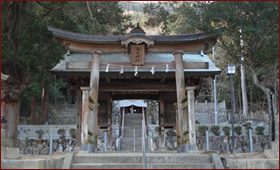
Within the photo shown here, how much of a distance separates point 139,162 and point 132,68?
14.1 ft

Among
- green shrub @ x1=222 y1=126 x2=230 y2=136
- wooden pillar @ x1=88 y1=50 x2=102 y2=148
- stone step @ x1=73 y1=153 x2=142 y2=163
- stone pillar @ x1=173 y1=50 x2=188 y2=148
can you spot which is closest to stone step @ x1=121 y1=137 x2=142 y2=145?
green shrub @ x1=222 y1=126 x2=230 y2=136

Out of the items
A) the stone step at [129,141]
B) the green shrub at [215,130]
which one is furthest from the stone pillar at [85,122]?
the green shrub at [215,130]

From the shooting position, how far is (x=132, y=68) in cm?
Answer: 945

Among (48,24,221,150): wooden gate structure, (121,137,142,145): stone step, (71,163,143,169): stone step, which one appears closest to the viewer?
(71,163,143,169): stone step

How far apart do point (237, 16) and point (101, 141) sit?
12.7 metres

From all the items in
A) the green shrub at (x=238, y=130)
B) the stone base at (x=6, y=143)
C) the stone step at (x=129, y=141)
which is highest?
the stone base at (x=6, y=143)

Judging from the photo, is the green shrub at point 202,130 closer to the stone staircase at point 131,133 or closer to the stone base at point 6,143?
the stone staircase at point 131,133

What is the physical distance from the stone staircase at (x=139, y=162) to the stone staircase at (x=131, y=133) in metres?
13.1

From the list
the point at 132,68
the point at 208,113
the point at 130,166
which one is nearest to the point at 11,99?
the point at 132,68

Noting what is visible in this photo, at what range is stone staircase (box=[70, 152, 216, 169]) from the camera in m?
5.46

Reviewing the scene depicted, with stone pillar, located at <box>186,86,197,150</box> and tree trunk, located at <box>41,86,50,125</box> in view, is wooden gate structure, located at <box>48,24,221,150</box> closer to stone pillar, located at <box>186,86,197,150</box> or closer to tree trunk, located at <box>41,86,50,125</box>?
stone pillar, located at <box>186,86,197,150</box>

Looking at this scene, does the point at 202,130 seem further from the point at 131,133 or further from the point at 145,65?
the point at 145,65

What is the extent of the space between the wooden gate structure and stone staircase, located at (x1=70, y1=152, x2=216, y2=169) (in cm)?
143

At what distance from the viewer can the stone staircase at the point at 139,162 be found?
5.46 metres
